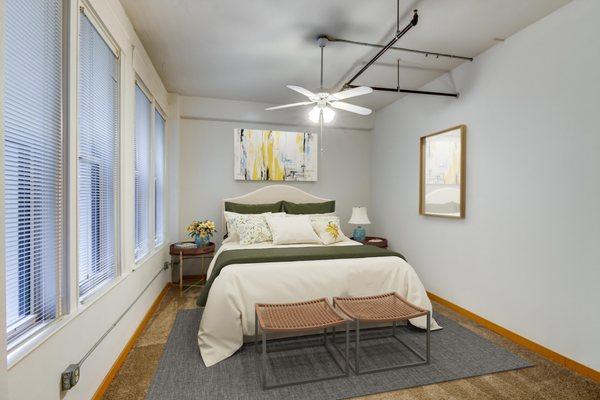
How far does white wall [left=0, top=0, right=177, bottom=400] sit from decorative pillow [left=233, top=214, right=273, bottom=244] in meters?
0.96

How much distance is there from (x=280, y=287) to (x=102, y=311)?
126cm

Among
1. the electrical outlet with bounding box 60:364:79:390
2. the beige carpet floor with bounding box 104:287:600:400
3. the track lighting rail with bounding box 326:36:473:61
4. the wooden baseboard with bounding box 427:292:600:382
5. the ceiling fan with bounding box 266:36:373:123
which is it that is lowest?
the beige carpet floor with bounding box 104:287:600:400

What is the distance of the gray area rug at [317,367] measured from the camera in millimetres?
1961

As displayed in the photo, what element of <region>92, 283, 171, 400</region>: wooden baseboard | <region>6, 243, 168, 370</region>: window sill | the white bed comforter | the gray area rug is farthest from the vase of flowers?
<region>6, 243, 168, 370</region>: window sill

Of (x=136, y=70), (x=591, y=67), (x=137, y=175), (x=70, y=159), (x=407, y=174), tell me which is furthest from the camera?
(x=407, y=174)

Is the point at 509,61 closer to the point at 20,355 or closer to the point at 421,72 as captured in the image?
the point at 421,72

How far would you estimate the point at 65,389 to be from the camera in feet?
4.75

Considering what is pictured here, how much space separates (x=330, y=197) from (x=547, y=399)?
3.51 m

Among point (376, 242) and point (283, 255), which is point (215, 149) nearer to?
point (283, 255)

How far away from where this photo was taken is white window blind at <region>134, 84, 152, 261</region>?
290cm

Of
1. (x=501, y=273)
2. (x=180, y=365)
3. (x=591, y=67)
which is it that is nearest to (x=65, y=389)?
(x=180, y=365)

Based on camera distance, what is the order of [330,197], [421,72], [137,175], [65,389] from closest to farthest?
[65,389], [137,175], [421,72], [330,197]

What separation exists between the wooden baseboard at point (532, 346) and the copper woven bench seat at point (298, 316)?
1686 mm

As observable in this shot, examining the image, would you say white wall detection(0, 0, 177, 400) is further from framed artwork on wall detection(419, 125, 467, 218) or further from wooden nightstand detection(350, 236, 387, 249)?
framed artwork on wall detection(419, 125, 467, 218)
